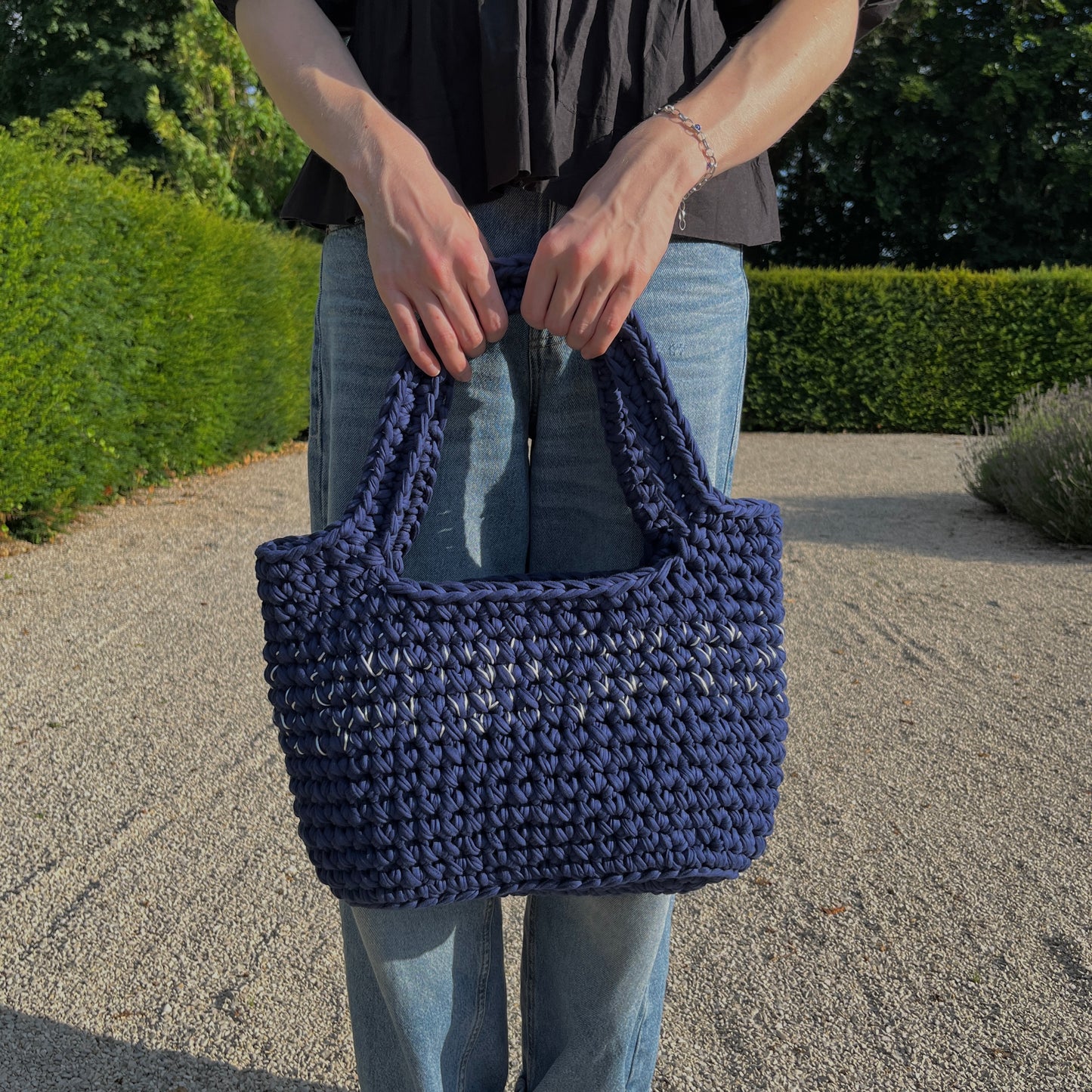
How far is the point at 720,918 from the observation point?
2479 mm

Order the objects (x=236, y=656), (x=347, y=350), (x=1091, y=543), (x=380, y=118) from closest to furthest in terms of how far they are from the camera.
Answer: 1. (x=380, y=118)
2. (x=347, y=350)
3. (x=236, y=656)
4. (x=1091, y=543)

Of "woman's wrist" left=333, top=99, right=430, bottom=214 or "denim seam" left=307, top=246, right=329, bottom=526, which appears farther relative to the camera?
"denim seam" left=307, top=246, right=329, bottom=526

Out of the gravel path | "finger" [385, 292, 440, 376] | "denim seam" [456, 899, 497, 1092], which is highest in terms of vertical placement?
"finger" [385, 292, 440, 376]

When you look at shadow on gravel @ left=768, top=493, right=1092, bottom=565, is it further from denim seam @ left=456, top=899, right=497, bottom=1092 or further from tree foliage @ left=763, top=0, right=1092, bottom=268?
tree foliage @ left=763, top=0, right=1092, bottom=268

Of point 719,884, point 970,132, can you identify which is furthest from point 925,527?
point 970,132

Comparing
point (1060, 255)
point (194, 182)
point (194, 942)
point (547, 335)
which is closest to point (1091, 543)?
point (194, 942)

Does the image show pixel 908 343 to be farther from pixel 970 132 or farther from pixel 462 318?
pixel 462 318

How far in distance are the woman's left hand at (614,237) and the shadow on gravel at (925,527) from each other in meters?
5.57

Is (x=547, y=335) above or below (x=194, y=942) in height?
above

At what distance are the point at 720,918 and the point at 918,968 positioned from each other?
1.48 ft

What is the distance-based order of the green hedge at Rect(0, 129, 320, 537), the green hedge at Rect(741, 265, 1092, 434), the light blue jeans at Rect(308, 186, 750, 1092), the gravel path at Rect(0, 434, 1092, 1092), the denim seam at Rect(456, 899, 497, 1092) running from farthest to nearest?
the green hedge at Rect(741, 265, 1092, 434) < the green hedge at Rect(0, 129, 320, 537) < the gravel path at Rect(0, 434, 1092, 1092) < the denim seam at Rect(456, 899, 497, 1092) < the light blue jeans at Rect(308, 186, 750, 1092)

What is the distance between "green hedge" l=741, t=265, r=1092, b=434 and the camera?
1259cm

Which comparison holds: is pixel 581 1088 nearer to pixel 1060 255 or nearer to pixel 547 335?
pixel 547 335

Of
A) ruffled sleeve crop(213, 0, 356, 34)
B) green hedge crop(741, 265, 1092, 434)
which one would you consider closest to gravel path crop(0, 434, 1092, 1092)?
ruffled sleeve crop(213, 0, 356, 34)
